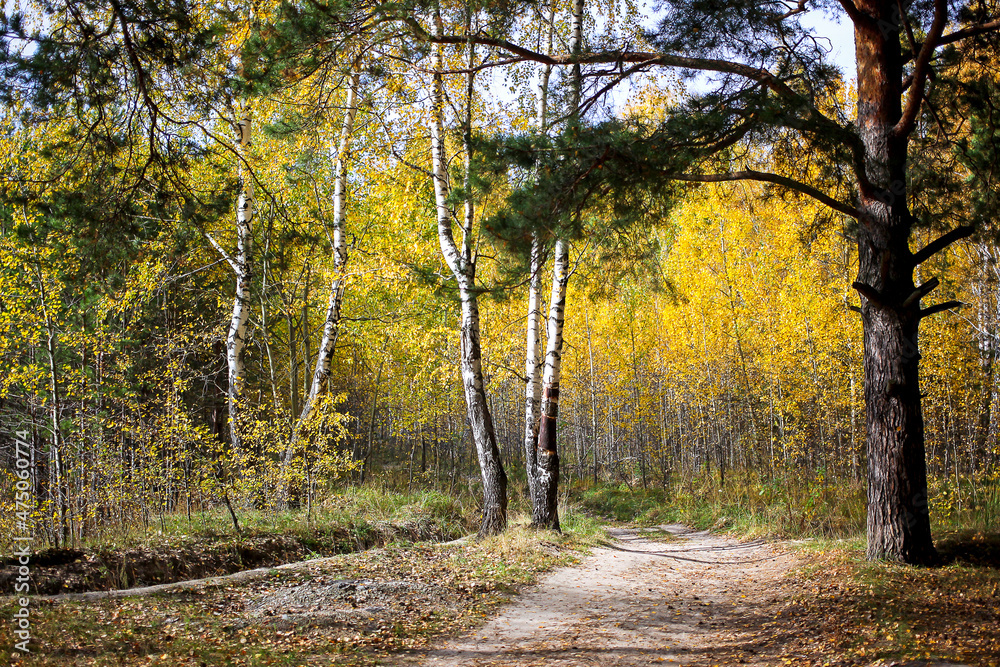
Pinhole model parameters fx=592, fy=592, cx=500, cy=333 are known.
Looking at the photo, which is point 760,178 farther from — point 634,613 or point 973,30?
point 634,613

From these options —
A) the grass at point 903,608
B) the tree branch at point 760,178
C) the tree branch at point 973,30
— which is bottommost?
the grass at point 903,608

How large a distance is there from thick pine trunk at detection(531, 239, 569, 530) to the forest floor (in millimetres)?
1598

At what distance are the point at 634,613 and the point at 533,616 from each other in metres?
0.93

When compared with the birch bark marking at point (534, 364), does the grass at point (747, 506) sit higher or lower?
lower

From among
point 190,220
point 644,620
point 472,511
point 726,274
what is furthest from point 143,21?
point 726,274

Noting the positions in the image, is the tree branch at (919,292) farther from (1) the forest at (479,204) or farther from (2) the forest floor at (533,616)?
(2) the forest floor at (533,616)

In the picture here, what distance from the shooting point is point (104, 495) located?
22.2 feet

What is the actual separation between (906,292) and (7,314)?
410 inches

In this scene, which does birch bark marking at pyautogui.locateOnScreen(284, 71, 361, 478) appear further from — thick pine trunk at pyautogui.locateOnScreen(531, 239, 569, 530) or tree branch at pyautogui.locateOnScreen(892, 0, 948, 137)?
tree branch at pyautogui.locateOnScreen(892, 0, 948, 137)

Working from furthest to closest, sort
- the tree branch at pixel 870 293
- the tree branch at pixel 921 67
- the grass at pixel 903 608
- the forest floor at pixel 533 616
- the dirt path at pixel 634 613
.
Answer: the tree branch at pixel 870 293, the tree branch at pixel 921 67, the dirt path at pixel 634 613, the forest floor at pixel 533 616, the grass at pixel 903 608

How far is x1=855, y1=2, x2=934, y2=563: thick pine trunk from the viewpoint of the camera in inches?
209

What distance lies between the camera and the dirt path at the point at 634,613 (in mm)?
4281

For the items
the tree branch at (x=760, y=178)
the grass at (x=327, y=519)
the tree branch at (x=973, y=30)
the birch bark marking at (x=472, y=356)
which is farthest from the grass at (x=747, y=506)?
the tree branch at (x=973, y=30)

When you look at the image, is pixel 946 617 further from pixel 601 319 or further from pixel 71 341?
pixel 601 319
